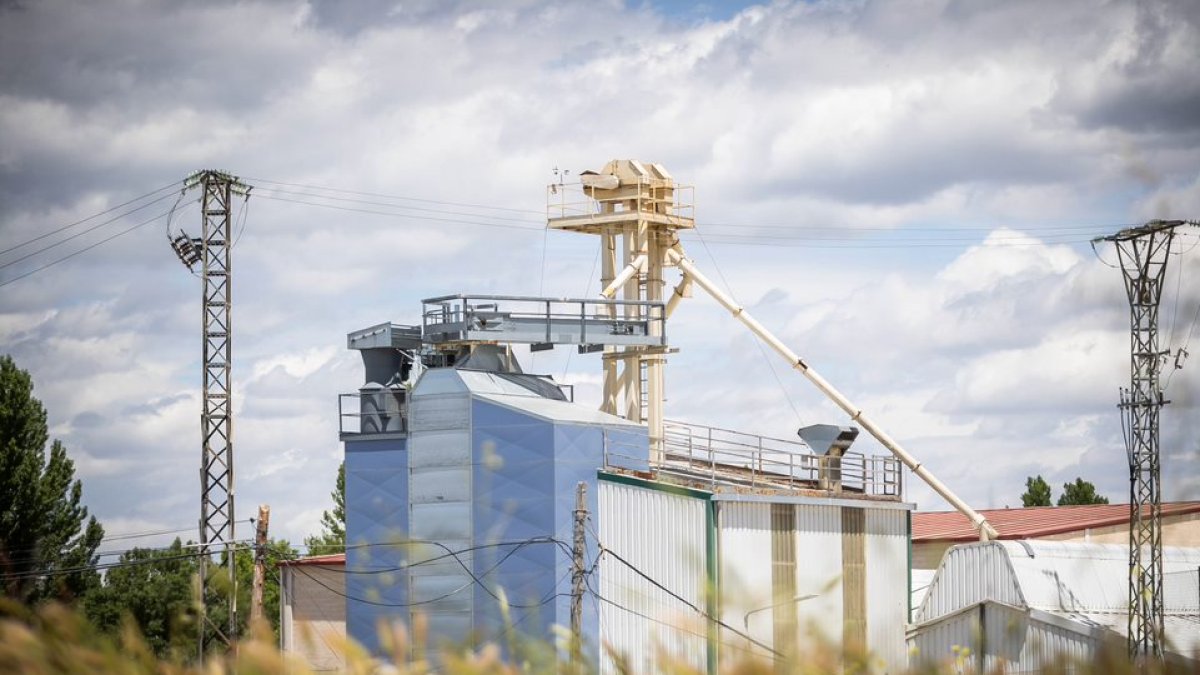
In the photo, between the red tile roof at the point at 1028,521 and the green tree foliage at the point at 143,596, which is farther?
the green tree foliage at the point at 143,596

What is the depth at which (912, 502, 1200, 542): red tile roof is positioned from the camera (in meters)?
51.2

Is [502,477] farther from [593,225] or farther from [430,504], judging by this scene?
[593,225]

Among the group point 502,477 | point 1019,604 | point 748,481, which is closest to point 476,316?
point 502,477

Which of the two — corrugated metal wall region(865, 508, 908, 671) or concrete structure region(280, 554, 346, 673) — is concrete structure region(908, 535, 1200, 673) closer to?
corrugated metal wall region(865, 508, 908, 671)

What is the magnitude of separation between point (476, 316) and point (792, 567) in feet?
33.0

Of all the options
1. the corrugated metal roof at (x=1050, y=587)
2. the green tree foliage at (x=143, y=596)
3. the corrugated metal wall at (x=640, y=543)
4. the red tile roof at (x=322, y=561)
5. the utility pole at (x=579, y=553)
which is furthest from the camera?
the green tree foliage at (x=143, y=596)

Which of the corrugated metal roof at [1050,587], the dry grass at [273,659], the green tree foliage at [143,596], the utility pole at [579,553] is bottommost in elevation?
the green tree foliage at [143,596]

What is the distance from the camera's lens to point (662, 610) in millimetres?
32281

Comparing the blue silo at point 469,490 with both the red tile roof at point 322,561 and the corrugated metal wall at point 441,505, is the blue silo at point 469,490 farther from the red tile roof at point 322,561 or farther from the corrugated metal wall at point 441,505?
the red tile roof at point 322,561

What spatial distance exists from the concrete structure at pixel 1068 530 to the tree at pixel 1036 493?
2658cm

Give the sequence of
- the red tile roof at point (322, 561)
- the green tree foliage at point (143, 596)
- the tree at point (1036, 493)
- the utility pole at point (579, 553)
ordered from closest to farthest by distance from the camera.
→ the utility pole at point (579, 553)
the red tile roof at point (322, 561)
the green tree foliage at point (143, 596)
the tree at point (1036, 493)

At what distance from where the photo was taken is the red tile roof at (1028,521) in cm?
5122

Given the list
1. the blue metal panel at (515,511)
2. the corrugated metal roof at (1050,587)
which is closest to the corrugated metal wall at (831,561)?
the corrugated metal roof at (1050,587)

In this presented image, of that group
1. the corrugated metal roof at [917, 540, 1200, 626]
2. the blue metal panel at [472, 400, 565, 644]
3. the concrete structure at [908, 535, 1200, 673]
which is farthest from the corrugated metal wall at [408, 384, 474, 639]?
the corrugated metal roof at [917, 540, 1200, 626]
